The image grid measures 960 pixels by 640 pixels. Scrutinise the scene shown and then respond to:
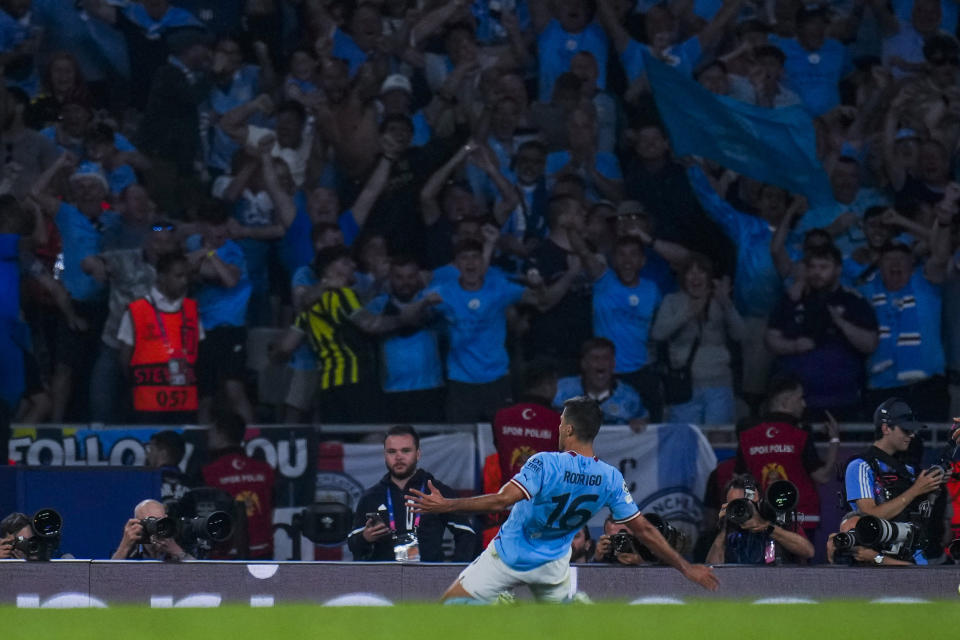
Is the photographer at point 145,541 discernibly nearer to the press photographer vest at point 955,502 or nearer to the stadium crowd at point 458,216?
the stadium crowd at point 458,216

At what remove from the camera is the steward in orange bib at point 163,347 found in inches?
450

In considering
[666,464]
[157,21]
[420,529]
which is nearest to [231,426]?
[420,529]

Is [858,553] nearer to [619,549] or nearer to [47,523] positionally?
[619,549]

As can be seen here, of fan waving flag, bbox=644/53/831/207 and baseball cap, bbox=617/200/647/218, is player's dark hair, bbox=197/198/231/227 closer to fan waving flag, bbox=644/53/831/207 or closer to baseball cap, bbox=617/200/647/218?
baseball cap, bbox=617/200/647/218

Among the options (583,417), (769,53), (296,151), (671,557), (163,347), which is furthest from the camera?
(769,53)

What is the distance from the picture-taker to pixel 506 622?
6.07 meters

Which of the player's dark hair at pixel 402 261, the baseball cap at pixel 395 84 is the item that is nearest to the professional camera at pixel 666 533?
the player's dark hair at pixel 402 261

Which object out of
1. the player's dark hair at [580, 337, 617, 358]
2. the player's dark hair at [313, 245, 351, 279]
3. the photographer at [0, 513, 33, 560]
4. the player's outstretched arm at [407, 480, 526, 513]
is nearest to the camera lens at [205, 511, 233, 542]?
the photographer at [0, 513, 33, 560]

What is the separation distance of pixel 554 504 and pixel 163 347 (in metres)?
4.49

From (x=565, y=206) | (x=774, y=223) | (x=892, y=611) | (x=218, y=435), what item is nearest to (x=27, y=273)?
(x=218, y=435)

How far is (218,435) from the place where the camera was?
10.9 meters

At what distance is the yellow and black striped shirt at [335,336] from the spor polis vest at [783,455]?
2758 millimetres

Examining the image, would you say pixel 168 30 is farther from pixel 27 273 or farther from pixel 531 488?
pixel 531 488

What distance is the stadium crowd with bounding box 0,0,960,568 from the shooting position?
11656 mm
